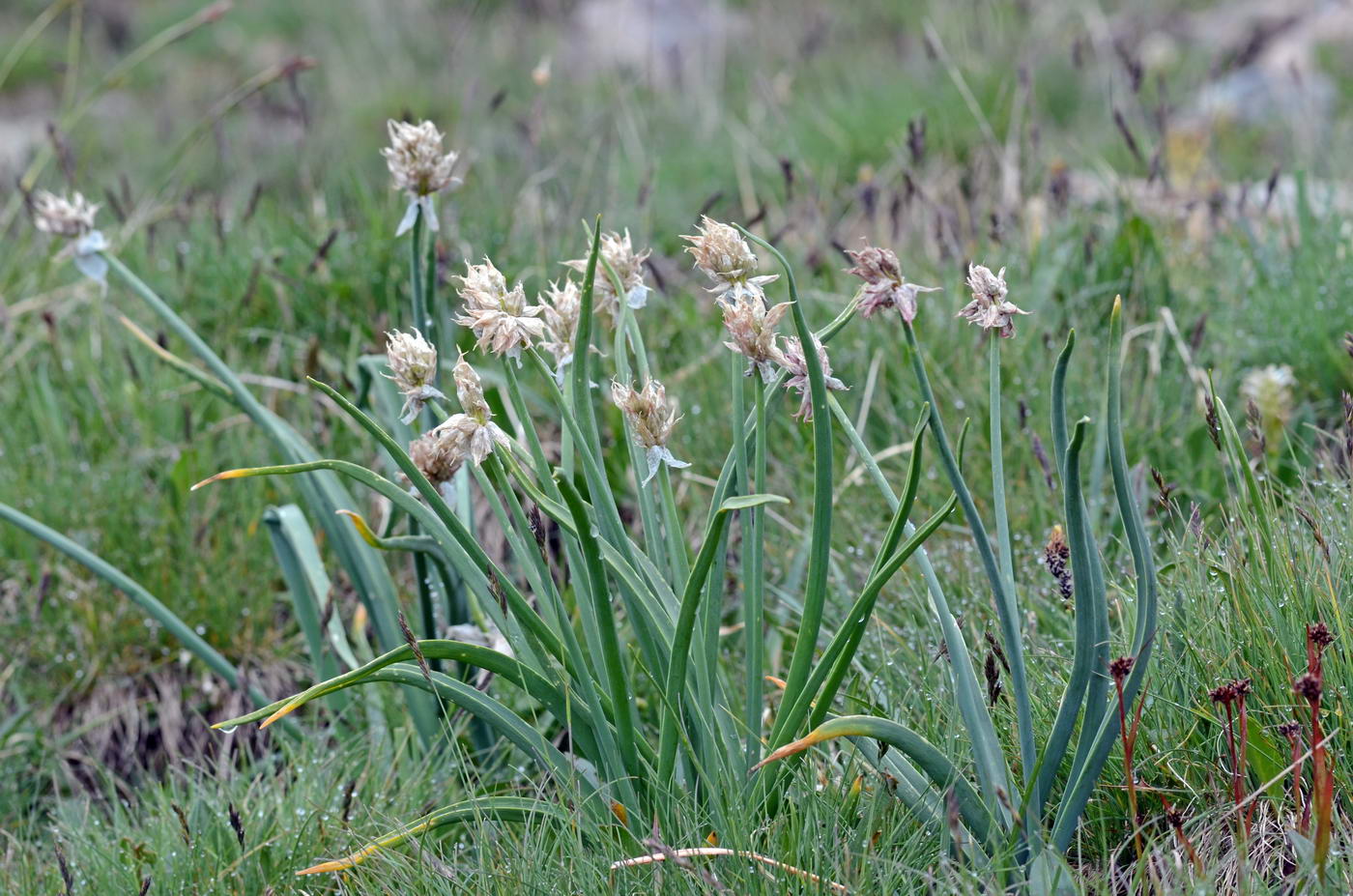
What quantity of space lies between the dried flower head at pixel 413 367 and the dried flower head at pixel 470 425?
41 mm

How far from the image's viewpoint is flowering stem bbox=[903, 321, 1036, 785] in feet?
3.65

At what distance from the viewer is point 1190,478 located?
2119 mm

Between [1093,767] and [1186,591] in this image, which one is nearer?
[1093,767]

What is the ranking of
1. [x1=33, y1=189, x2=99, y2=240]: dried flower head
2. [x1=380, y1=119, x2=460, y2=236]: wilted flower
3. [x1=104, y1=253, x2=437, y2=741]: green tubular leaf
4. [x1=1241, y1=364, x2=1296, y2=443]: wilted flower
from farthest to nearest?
[x1=1241, y1=364, x2=1296, y2=443]: wilted flower < [x1=104, y1=253, x2=437, y2=741]: green tubular leaf < [x1=33, y1=189, x2=99, y2=240]: dried flower head < [x1=380, y1=119, x2=460, y2=236]: wilted flower

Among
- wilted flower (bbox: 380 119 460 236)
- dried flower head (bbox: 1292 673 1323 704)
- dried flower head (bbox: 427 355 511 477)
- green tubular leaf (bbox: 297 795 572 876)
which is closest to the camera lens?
dried flower head (bbox: 1292 673 1323 704)

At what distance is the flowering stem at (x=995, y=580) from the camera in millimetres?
1111

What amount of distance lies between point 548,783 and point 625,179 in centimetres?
306

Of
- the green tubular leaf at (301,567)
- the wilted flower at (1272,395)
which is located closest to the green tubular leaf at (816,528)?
the green tubular leaf at (301,567)

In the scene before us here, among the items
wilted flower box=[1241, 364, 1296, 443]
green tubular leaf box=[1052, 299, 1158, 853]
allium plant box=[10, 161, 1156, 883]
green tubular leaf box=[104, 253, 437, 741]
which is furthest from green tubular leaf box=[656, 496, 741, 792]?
wilted flower box=[1241, 364, 1296, 443]

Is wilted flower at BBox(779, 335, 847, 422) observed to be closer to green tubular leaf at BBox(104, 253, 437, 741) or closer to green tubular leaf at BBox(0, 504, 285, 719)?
green tubular leaf at BBox(104, 253, 437, 741)

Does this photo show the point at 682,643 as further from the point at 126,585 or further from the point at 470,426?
the point at 126,585

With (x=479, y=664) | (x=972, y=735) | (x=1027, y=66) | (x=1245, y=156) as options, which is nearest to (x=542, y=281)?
(x=1027, y=66)

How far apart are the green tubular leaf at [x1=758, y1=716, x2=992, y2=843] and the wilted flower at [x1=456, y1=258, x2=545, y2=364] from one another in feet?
1.52

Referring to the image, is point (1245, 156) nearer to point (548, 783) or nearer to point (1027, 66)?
point (1027, 66)
